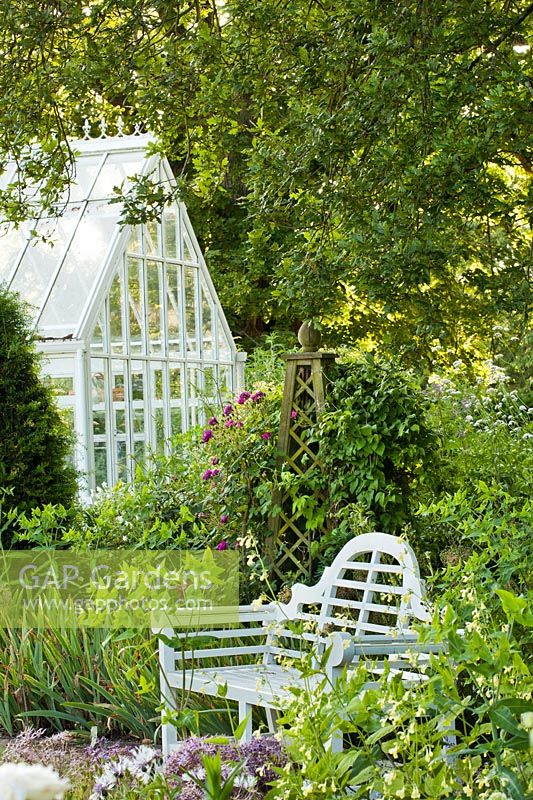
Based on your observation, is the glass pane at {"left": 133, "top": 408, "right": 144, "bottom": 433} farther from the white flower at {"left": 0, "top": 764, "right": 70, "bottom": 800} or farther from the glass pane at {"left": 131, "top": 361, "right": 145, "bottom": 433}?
the white flower at {"left": 0, "top": 764, "right": 70, "bottom": 800}

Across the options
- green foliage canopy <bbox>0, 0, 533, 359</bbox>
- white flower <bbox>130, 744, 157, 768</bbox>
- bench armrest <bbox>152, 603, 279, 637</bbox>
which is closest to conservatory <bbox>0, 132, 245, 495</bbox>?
green foliage canopy <bbox>0, 0, 533, 359</bbox>

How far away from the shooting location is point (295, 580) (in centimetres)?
534

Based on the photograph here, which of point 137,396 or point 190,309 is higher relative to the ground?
point 190,309

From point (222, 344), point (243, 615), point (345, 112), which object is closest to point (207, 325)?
point (222, 344)

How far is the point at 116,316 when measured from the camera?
455 inches

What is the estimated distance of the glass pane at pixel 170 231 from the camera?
42.5ft

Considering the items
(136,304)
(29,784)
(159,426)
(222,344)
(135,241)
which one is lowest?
(159,426)

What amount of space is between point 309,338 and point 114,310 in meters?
6.26

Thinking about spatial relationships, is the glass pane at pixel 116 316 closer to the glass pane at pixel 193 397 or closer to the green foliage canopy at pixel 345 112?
the glass pane at pixel 193 397

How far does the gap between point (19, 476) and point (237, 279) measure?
9.61m

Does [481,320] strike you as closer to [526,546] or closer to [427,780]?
[526,546]

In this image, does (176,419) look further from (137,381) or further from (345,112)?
(345,112)

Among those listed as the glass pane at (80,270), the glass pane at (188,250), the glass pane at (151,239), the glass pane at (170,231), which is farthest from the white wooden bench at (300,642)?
the glass pane at (188,250)

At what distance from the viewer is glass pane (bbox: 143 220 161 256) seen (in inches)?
485
